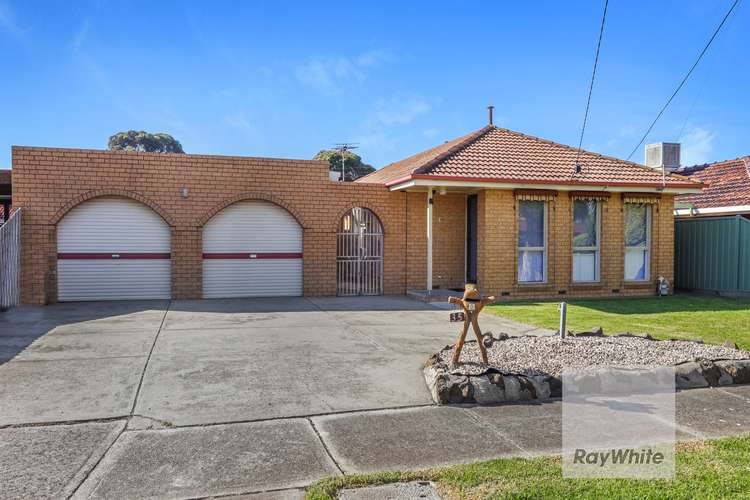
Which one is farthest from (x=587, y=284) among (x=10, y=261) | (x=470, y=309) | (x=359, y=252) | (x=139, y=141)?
(x=139, y=141)

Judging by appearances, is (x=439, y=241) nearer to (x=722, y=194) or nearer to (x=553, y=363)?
(x=722, y=194)

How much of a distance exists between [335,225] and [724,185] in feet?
40.3

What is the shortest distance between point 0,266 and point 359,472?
10517 mm

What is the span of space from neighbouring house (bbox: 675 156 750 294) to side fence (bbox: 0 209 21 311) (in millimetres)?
17382

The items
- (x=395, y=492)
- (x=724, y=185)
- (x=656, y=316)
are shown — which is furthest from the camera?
(x=724, y=185)

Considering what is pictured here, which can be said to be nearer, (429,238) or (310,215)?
(429,238)

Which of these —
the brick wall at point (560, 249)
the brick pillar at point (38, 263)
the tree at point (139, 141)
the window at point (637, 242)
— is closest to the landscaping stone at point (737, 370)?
the brick wall at point (560, 249)

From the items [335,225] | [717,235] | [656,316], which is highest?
[335,225]

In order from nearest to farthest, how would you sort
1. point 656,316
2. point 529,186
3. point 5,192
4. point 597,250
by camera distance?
point 656,316
point 529,186
point 597,250
point 5,192

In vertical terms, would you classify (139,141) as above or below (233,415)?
above

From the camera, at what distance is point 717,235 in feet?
52.4

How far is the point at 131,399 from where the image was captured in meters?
5.63

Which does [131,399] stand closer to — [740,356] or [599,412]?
[599,412]

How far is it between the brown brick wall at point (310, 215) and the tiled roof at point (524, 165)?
0.60 meters
